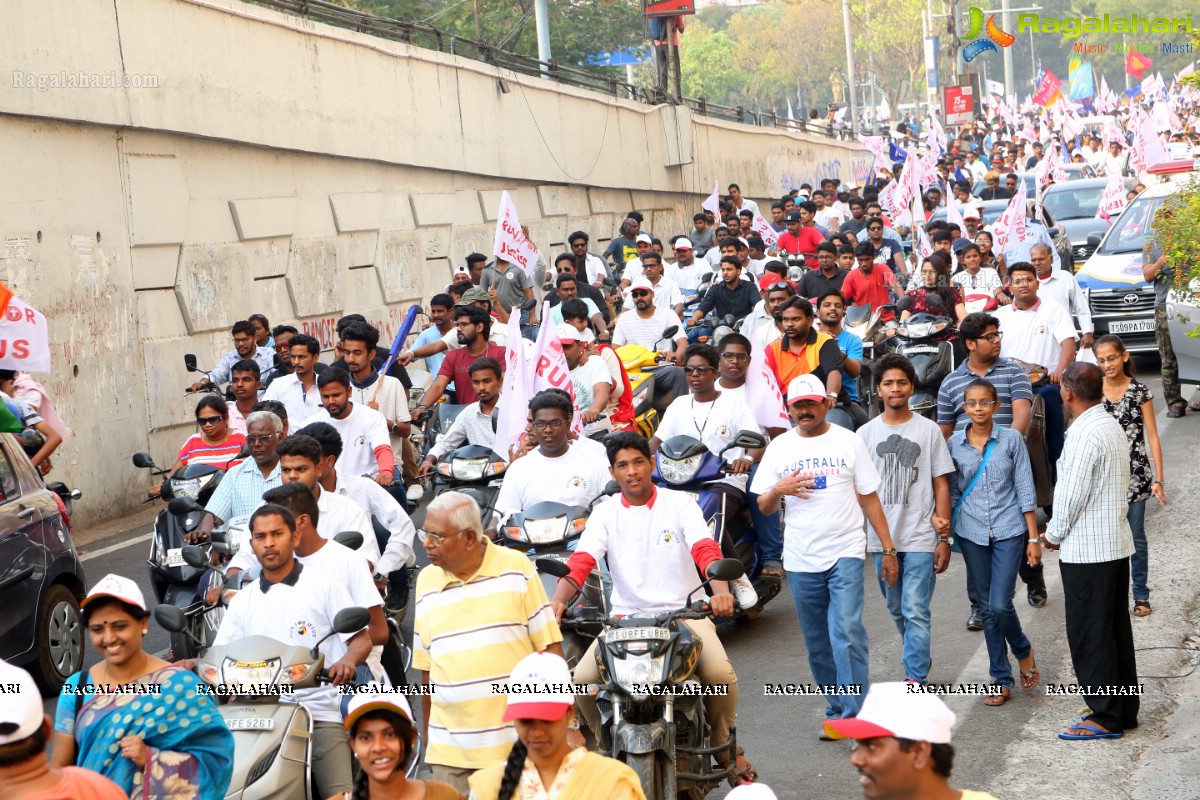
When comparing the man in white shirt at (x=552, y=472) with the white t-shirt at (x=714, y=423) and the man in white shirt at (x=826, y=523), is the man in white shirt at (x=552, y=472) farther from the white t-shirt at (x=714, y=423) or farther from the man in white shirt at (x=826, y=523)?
the white t-shirt at (x=714, y=423)

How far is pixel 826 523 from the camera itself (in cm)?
758

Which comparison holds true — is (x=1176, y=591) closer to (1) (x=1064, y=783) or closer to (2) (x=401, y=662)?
(1) (x=1064, y=783)

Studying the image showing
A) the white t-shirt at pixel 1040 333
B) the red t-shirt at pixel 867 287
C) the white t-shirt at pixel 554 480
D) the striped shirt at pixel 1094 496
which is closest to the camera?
the striped shirt at pixel 1094 496

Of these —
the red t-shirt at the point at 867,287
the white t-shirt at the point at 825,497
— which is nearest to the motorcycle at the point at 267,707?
the white t-shirt at the point at 825,497

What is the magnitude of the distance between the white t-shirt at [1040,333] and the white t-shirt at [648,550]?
532 centimetres

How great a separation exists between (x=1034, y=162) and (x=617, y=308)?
71.0 ft

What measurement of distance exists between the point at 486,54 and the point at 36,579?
63.3 ft

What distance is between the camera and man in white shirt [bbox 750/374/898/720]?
756 centimetres

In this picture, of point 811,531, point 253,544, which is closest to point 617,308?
point 811,531

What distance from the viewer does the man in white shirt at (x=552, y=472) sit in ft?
27.5

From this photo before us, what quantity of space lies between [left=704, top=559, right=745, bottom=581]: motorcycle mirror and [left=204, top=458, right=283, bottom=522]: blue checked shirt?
2.94 metres

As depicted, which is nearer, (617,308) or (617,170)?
(617,308)

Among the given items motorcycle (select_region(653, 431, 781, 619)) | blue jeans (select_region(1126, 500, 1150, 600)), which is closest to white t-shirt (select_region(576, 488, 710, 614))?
motorcycle (select_region(653, 431, 781, 619))

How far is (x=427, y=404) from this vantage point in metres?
12.2
